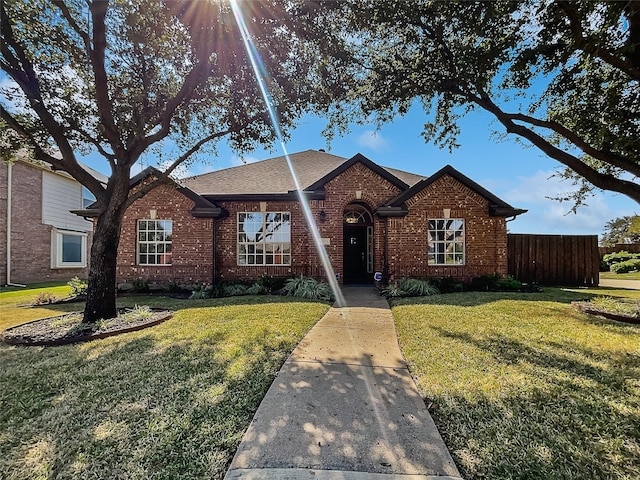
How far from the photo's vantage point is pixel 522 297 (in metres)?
9.45

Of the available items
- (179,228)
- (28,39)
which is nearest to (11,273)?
(179,228)

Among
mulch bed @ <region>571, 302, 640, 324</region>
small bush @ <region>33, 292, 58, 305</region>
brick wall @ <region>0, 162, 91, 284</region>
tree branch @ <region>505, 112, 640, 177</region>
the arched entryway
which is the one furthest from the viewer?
brick wall @ <region>0, 162, 91, 284</region>

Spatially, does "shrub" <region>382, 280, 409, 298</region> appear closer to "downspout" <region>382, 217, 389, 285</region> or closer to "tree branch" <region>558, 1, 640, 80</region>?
"downspout" <region>382, 217, 389, 285</region>

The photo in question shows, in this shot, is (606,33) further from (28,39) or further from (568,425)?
(28,39)

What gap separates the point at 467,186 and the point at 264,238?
827 centimetres

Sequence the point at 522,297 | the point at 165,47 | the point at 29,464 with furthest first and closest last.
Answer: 1. the point at 522,297
2. the point at 165,47
3. the point at 29,464

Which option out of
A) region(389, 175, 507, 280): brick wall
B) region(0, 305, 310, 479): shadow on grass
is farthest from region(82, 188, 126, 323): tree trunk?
region(389, 175, 507, 280): brick wall

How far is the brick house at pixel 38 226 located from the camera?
14523mm

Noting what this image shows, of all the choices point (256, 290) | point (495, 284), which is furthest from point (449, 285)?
point (256, 290)

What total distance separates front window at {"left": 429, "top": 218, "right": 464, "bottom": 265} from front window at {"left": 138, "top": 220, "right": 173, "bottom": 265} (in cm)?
1036

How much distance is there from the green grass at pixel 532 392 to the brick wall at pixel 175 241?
8656 mm

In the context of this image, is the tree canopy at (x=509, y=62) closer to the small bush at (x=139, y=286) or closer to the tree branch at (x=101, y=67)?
the tree branch at (x=101, y=67)

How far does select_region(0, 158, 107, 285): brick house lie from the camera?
572 inches

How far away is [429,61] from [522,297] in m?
7.41
